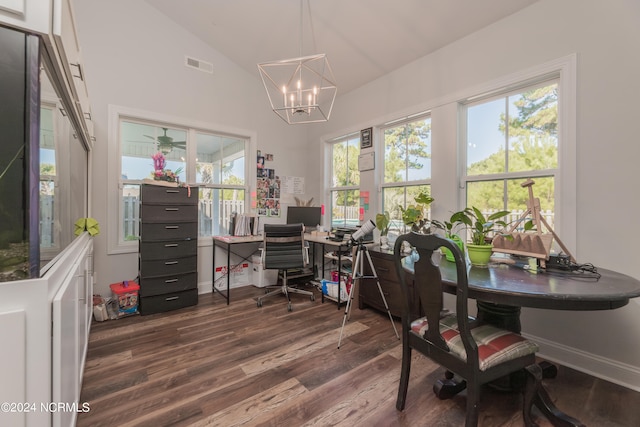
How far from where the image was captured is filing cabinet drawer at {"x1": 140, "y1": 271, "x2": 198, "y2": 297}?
9.52 ft

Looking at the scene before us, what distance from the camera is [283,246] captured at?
10.7ft

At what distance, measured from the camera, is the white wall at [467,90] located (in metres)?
1.82

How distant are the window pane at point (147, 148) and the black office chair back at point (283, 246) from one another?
1.46 metres

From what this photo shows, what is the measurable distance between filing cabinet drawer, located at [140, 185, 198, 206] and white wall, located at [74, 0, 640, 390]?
572mm

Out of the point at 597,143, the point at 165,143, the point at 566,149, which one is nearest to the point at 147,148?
the point at 165,143

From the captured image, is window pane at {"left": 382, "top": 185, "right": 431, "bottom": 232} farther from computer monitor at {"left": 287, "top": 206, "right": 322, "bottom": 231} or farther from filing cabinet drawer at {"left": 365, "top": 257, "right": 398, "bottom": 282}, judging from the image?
computer monitor at {"left": 287, "top": 206, "right": 322, "bottom": 231}

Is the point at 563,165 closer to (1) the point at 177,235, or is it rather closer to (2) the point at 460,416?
(2) the point at 460,416

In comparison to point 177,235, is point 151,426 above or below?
below

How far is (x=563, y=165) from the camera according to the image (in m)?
2.07

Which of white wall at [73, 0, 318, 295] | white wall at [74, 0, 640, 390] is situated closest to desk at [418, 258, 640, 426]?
white wall at [74, 0, 640, 390]

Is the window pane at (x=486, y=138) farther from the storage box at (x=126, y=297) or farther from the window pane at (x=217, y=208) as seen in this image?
the storage box at (x=126, y=297)

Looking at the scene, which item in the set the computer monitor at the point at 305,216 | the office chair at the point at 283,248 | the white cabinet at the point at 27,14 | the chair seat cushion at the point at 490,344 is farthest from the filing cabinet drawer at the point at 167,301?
the white cabinet at the point at 27,14

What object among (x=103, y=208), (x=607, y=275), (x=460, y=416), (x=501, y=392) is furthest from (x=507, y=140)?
(x=103, y=208)

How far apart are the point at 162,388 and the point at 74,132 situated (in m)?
1.77
